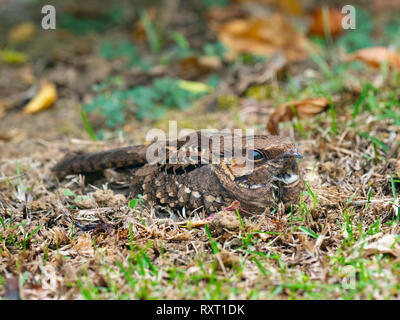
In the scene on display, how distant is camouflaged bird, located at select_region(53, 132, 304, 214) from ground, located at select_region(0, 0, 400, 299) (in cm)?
10

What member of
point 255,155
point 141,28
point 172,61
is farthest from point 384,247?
point 141,28

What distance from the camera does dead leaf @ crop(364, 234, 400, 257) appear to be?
2124mm

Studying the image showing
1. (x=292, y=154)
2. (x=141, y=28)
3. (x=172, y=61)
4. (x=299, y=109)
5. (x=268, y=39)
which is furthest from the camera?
(x=141, y=28)

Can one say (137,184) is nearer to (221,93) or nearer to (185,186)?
(185,186)

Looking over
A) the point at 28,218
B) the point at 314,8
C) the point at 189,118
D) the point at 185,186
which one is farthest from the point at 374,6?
the point at 28,218

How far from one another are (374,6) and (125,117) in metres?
3.82

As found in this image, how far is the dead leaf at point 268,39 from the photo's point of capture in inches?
188

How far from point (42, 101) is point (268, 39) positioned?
2.54m

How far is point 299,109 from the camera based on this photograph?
3352 mm

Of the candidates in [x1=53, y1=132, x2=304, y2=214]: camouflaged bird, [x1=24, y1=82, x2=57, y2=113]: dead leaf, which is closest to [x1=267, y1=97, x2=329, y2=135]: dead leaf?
[x1=53, y1=132, x2=304, y2=214]: camouflaged bird

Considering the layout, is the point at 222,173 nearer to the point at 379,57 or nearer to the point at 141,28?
the point at 379,57

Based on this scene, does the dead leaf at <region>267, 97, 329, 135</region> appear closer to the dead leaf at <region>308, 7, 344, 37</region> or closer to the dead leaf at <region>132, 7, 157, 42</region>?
the dead leaf at <region>308, 7, 344, 37</region>

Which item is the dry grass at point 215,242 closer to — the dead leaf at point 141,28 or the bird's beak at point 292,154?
the bird's beak at point 292,154

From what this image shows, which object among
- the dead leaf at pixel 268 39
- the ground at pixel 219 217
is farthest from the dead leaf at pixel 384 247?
the dead leaf at pixel 268 39
